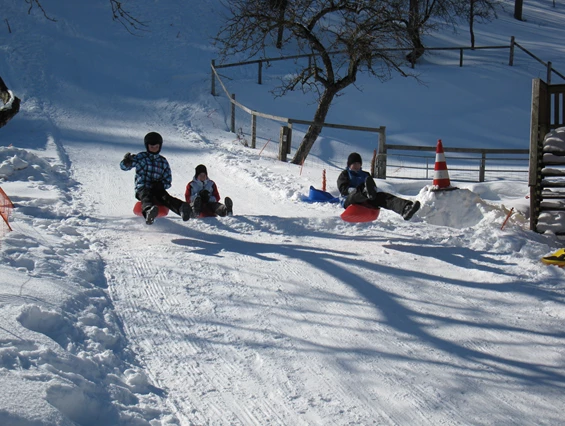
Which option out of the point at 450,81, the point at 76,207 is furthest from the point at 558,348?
the point at 450,81

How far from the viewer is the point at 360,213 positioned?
24.6 feet

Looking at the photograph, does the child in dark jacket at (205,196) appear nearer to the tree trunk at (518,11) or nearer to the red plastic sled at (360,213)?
the red plastic sled at (360,213)

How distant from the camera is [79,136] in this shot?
16.1 m

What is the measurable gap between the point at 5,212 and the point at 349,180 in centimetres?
424

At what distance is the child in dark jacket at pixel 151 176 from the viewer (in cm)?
758

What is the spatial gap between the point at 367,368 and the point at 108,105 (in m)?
18.3

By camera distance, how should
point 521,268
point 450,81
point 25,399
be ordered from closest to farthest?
1. point 25,399
2. point 521,268
3. point 450,81

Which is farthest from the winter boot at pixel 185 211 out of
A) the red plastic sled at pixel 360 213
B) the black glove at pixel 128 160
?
the red plastic sled at pixel 360 213

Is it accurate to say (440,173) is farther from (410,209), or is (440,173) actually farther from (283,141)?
(283,141)

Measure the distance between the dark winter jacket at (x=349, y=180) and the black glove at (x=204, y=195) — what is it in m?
1.77

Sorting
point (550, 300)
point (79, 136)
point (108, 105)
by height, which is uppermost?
point (108, 105)

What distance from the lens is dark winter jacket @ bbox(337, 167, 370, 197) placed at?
7.73 m

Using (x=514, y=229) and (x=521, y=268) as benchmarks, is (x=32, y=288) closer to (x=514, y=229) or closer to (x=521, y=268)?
(x=521, y=268)

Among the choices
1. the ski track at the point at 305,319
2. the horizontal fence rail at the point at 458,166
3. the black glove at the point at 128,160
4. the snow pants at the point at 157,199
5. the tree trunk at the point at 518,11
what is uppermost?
the tree trunk at the point at 518,11
